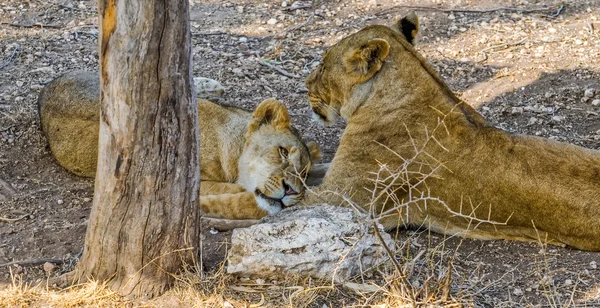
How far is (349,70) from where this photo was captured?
5.92 metres

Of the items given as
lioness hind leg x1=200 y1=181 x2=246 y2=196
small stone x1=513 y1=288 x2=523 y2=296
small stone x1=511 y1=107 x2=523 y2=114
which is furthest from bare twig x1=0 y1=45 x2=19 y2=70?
small stone x1=513 y1=288 x2=523 y2=296

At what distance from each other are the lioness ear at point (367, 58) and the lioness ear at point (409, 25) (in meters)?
0.59

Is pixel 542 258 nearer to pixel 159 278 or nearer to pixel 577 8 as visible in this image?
pixel 159 278

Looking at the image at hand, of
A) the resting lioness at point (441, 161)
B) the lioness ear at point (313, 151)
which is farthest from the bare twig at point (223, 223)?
the lioness ear at point (313, 151)

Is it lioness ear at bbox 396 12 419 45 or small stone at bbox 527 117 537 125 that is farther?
small stone at bbox 527 117 537 125

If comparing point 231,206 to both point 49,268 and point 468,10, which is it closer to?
point 49,268

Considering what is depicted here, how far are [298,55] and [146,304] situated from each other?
4626 mm

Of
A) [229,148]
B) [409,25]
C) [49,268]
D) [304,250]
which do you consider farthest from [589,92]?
[49,268]

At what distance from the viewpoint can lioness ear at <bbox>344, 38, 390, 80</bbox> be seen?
5.70m

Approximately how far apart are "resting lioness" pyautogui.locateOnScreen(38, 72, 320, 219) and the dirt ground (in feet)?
0.80

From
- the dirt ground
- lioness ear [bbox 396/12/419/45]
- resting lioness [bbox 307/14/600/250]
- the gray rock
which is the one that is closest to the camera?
the gray rock

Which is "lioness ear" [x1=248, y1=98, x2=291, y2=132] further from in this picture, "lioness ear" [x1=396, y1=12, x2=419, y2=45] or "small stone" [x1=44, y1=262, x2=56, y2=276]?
"small stone" [x1=44, y1=262, x2=56, y2=276]

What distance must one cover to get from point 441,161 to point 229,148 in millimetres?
1510

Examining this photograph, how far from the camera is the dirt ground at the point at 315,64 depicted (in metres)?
5.11
